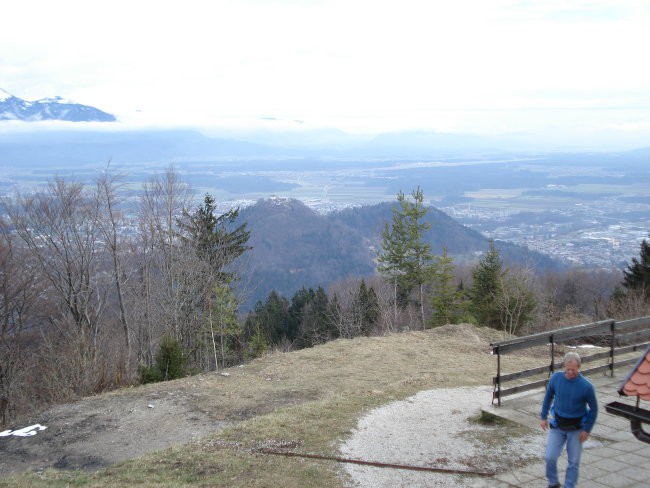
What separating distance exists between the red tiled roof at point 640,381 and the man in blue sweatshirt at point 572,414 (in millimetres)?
1097

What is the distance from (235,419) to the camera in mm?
11031

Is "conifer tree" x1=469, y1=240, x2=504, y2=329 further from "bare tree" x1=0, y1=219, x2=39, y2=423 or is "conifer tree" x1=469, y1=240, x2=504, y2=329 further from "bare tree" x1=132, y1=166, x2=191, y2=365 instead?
"bare tree" x1=0, y1=219, x2=39, y2=423

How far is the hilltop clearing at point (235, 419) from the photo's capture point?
7848mm

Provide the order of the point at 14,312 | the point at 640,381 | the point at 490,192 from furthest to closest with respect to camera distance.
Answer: the point at 490,192, the point at 14,312, the point at 640,381

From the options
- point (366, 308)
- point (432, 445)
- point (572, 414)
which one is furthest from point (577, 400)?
point (366, 308)

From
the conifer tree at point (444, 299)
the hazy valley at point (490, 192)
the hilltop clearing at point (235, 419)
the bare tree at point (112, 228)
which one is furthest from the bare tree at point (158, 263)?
the hazy valley at point (490, 192)

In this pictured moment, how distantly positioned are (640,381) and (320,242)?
317ft

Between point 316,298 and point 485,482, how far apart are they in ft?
137

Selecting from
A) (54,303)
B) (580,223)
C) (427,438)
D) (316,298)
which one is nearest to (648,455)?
(427,438)

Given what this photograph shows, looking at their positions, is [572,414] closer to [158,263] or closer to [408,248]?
[158,263]

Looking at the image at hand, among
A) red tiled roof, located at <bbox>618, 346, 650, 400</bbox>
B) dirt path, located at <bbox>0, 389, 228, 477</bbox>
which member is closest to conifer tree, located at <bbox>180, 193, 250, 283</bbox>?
dirt path, located at <bbox>0, 389, 228, 477</bbox>

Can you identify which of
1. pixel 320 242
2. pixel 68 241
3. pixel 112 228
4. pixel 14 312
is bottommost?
pixel 320 242

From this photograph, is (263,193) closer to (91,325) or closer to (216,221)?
(216,221)

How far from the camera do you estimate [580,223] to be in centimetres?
10481
